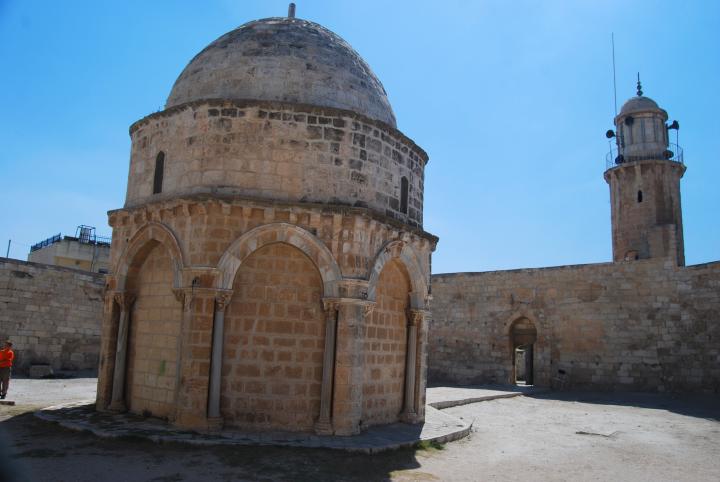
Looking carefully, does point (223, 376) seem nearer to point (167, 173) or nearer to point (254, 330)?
point (254, 330)

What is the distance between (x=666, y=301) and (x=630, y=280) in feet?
4.20

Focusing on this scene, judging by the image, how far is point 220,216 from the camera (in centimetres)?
893

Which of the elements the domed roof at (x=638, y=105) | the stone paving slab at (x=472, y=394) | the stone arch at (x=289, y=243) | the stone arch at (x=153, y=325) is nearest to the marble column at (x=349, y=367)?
the stone arch at (x=289, y=243)

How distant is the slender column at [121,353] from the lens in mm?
9852

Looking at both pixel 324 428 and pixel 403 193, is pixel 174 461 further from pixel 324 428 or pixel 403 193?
pixel 403 193

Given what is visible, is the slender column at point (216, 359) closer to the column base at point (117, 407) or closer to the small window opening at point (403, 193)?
the column base at point (117, 407)

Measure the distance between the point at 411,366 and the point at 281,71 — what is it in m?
5.89

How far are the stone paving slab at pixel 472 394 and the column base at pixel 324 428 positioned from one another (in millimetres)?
5925

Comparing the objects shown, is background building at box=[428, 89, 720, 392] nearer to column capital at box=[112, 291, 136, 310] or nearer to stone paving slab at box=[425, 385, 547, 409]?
stone paving slab at box=[425, 385, 547, 409]

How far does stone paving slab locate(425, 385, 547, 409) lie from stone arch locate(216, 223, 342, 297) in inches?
254

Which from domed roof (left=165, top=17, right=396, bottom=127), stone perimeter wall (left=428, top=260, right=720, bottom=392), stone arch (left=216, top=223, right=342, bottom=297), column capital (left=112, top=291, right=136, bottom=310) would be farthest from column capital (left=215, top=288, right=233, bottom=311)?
stone perimeter wall (left=428, top=260, right=720, bottom=392)

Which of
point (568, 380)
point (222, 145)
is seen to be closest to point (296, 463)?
point (222, 145)

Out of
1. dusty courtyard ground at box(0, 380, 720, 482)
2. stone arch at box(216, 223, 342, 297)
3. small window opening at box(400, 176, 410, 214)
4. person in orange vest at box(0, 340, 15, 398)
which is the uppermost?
small window opening at box(400, 176, 410, 214)

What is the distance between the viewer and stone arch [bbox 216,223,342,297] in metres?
8.82
